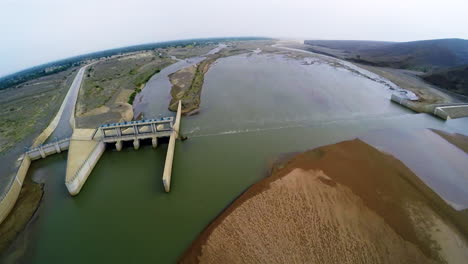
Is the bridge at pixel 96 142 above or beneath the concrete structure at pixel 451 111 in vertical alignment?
above

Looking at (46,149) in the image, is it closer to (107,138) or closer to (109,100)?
(107,138)

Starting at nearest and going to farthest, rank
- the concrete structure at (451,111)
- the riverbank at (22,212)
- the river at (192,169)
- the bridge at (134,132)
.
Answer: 1. the river at (192,169)
2. the riverbank at (22,212)
3. the bridge at (134,132)
4. the concrete structure at (451,111)

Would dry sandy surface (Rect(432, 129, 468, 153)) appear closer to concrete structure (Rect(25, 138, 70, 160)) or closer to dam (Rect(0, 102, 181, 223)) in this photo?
dam (Rect(0, 102, 181, 223))

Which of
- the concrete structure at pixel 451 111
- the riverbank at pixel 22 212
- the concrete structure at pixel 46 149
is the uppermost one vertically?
the concrete structure at pixel 46 149

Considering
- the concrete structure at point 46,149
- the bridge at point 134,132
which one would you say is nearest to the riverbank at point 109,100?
the concrete structure at point 46,149

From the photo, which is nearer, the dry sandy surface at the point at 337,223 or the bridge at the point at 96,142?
the dry sandy surface at the point at 337,223

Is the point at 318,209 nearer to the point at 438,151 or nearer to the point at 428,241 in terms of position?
the point at 428,241

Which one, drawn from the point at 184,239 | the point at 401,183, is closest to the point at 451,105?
the point at 401,183

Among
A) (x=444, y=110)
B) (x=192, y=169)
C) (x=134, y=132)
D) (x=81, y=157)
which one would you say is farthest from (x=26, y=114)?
(x=444, y=110)

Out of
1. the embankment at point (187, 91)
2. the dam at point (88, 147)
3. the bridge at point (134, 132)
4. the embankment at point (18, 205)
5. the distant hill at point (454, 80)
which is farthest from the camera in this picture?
the distant hill at point (454, 80)

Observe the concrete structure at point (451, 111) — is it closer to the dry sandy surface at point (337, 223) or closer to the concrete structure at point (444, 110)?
the concrete structure at point (444, 110)
